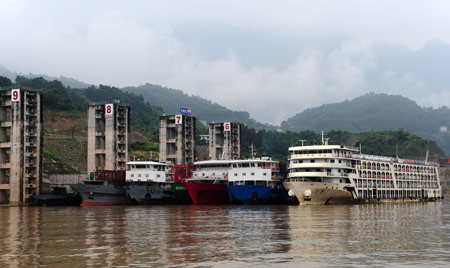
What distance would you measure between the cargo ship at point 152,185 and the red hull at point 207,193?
8.55m

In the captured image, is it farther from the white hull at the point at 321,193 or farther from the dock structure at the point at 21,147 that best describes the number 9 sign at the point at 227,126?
the white hull at the point at 321,193

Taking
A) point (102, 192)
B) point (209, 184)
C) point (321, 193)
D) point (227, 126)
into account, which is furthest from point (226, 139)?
point (321, 193)

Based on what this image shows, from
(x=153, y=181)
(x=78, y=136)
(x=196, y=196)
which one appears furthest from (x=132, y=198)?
(x=78, y=136)

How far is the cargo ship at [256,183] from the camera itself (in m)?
86.1

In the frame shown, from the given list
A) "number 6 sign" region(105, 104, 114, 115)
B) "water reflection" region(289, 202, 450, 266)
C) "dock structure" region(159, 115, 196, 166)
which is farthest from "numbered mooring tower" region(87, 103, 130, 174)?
"water reflection" region(289, 202, 450, 266)

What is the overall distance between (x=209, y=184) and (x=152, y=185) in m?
12.5

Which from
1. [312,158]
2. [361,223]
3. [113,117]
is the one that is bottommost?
[361,223]

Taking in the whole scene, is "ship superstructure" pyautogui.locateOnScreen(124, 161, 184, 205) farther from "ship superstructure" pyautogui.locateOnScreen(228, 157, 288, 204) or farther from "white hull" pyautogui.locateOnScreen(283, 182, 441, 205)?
"white hull" pyautogui.locateOnScreen(283, 182, 441, 205)

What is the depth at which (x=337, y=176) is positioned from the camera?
81.8m

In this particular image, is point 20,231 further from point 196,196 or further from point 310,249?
point 196,196

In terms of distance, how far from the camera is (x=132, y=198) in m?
91.3

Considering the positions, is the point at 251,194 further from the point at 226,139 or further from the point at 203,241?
the point at 203,241

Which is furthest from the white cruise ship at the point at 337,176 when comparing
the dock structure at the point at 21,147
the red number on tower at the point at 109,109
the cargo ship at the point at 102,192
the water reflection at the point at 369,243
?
the dock structure at the point at 21,147

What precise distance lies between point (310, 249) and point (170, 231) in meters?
12.7
